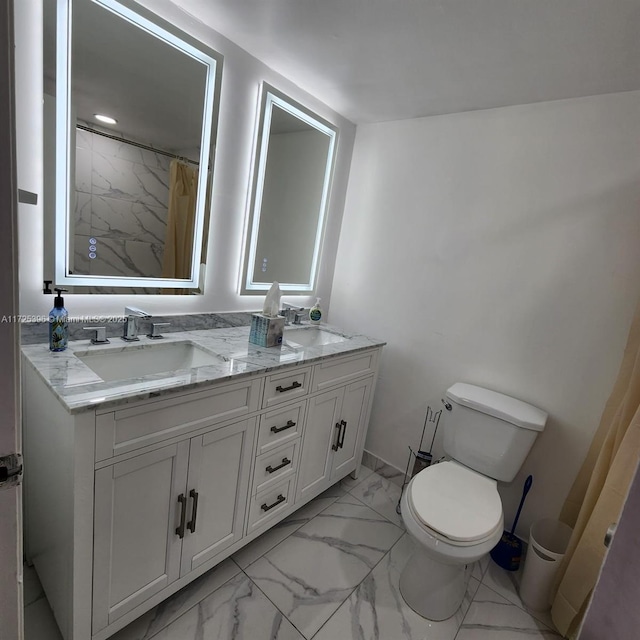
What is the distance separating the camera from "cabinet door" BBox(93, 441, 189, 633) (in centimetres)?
105

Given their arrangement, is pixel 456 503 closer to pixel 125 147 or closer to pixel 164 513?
pixel 164 513

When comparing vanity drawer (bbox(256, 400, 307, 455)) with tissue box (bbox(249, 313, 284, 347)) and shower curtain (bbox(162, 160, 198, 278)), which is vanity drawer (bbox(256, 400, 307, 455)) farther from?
shower curtain (bbox(162, 160, 198, 278))

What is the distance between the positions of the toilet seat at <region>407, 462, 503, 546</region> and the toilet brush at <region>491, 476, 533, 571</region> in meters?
0.24

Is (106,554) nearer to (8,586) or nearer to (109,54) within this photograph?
(8,586)

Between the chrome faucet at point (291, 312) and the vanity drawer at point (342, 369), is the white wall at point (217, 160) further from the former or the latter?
the vanity drawer at point (342, 369)

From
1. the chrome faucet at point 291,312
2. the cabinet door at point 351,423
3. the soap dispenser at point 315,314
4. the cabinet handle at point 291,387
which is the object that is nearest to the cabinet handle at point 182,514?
the cabinet handle at point 291,387

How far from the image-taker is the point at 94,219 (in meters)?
1.36

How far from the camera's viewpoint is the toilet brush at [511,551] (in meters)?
1.75

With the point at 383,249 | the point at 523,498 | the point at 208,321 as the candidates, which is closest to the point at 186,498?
the point at 208,321


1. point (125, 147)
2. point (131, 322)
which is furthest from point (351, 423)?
point (125, 147)

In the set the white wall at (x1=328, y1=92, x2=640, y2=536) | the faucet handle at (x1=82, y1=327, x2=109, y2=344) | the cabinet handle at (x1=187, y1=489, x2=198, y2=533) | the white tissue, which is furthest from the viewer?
the white tissue

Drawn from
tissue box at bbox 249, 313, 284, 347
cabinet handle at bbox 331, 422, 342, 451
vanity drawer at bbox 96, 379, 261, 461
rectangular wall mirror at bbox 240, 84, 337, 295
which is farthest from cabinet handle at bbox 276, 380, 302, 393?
rectangular wall mirror at bbox 240, 84, 337, 295

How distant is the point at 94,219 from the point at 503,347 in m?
1.95

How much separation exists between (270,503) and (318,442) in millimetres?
363
